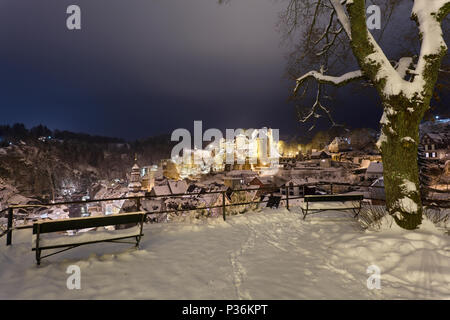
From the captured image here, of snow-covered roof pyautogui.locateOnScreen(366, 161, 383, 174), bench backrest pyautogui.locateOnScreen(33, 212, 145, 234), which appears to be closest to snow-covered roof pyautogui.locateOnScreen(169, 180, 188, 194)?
snow-covered roof pyautogui.locateOnScreen(366, 161, 383, 174)

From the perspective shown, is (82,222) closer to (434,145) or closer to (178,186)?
(178,186)

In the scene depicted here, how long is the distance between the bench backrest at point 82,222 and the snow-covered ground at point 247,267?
0.58 m

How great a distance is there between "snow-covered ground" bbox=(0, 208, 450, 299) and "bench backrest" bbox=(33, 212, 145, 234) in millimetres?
582

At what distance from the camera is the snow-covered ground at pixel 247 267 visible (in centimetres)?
305

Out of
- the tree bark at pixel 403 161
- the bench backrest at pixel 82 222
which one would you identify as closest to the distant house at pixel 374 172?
the tree bark at pixel 403 161

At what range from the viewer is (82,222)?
4152 millimetres

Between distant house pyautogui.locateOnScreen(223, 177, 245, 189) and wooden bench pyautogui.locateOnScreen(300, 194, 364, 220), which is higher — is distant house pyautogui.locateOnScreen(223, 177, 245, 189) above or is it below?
below

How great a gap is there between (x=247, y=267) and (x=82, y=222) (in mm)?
3094

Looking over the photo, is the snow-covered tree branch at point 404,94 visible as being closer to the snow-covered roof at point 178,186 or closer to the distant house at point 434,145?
the snow-covered roof at point 178,186

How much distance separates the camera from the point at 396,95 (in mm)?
4883

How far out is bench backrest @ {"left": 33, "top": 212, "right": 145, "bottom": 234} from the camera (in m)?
3.79

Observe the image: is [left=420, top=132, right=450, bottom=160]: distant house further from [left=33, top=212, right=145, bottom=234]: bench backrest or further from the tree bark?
[left=33, top=212, right=145, bottom=234]: bench backrest
